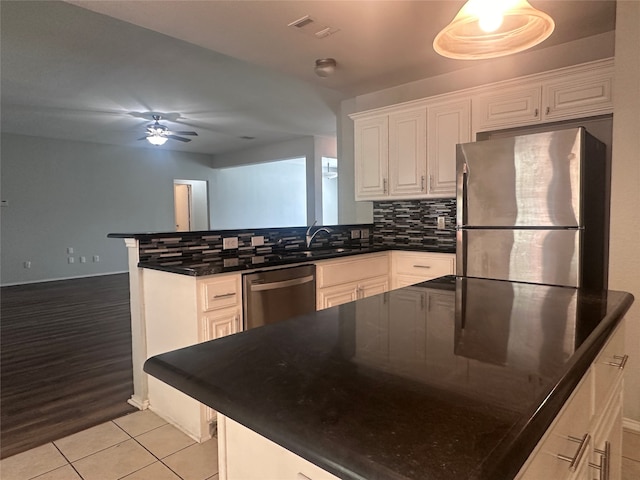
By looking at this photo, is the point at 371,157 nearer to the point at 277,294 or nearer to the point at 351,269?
the point at 351,269

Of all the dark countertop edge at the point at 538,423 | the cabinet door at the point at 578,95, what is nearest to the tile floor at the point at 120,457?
the dark countertop edge at the point at 538,423

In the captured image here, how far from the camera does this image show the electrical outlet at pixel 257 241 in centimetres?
302

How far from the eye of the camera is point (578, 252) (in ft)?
7.51

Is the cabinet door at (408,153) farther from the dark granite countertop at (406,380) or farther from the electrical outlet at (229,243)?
the dark granite countertop at (406,380)

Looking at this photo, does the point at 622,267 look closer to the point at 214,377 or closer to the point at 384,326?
the point at 384,326

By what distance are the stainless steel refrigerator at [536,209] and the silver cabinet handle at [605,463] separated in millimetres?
1269

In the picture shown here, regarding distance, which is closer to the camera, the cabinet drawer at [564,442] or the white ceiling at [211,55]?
the cabinet drawer at [564,442]

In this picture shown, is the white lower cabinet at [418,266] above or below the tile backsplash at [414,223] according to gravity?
below

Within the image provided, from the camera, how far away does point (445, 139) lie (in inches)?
132

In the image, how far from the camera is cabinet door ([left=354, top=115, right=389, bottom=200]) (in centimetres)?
374

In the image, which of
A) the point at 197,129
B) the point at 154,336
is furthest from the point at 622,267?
the point at 197,129

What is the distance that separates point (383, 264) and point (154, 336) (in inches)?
74.4

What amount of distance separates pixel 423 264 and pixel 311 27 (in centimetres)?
198

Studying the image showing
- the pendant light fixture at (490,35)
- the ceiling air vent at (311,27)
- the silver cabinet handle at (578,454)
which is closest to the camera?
the silver cabinet handle at (578,454)
